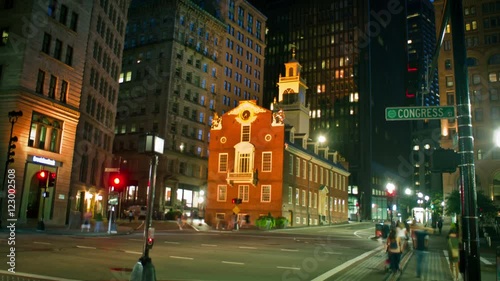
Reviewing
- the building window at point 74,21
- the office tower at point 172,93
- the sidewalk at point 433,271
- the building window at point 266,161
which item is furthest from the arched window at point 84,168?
the sidewalk at point 433,271

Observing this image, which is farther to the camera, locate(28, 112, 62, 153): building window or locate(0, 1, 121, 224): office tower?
locate(28, 112, 62, 153): building window

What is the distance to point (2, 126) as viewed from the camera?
3466 cm

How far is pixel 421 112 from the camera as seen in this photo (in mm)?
9984

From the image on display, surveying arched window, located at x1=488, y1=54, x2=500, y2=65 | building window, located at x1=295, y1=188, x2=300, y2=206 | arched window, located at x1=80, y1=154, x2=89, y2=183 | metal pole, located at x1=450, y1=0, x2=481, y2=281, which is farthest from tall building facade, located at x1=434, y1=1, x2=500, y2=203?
metal pole, located at x1=450, y1=0, x2=481, y2=281

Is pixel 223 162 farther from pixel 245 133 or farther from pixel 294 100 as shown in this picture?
pixel 294 100

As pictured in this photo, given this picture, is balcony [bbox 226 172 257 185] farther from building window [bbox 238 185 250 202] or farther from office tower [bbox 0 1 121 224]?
office tower [bbox 0 1 121 224]

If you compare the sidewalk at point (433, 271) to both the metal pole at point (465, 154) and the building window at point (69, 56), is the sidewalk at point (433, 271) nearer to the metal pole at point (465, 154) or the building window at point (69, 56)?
the metal pole at point (465, 154)

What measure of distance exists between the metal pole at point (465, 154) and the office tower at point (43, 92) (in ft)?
100

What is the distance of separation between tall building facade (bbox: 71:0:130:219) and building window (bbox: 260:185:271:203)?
1967 centimetres

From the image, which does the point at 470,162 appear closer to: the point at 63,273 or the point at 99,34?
the point at 63,273

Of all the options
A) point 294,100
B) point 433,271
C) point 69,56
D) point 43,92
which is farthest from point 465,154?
point 294,100

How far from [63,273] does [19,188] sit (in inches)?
1033

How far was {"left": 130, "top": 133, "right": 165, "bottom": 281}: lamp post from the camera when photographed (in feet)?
30.2

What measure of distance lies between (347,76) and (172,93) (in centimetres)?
6705
